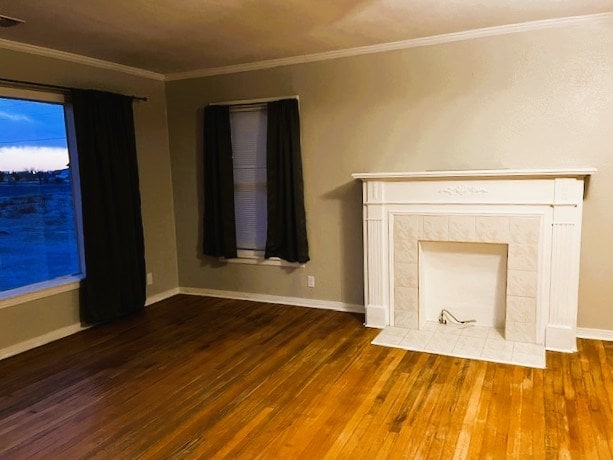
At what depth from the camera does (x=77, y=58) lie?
410cm

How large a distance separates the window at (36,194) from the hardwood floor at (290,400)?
667 millimetres

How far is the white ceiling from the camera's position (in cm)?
296

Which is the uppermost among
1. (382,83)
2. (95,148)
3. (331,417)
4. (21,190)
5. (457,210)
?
(382,83)

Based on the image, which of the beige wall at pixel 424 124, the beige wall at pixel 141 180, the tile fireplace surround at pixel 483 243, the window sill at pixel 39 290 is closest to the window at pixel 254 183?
the beige wall at pixel 424 124

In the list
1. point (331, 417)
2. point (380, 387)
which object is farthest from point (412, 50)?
point (331, 417)

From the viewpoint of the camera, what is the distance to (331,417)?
2658 mm

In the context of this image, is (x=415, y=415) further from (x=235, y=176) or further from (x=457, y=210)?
(x=235, y=176)

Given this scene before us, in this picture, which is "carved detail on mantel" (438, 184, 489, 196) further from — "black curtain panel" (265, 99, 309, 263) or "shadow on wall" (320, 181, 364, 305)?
"black curtain panel" (265, 99, 309, 263)

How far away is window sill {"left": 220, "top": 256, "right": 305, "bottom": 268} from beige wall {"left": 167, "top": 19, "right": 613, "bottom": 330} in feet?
0.22

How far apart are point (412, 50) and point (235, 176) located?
2066mm

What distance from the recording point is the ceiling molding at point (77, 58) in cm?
365

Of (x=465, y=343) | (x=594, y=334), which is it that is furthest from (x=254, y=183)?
(x=594, y=334)

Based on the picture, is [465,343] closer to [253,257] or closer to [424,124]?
[424,124]

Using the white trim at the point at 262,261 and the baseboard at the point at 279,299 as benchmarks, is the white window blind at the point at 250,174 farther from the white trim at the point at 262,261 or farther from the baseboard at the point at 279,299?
the baseboard at the point at 279,299
